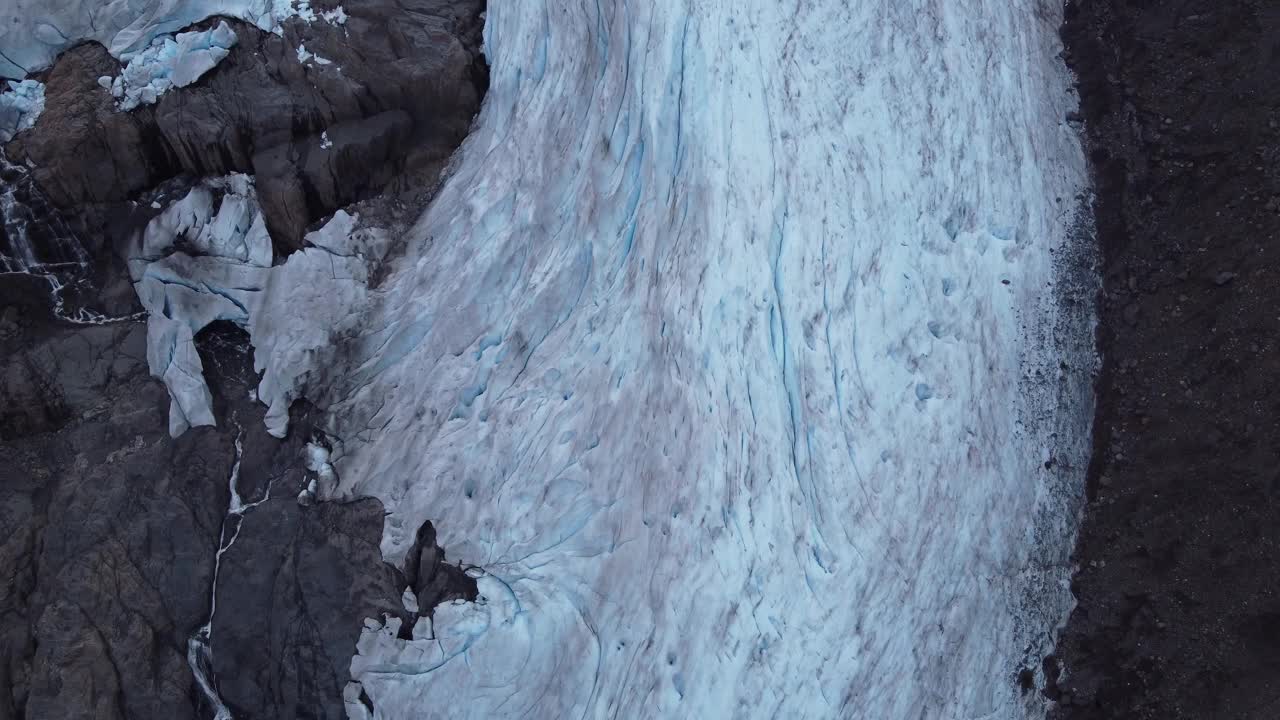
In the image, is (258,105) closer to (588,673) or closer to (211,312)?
(211,312)

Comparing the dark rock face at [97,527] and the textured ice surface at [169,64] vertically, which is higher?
the textured ice surface at [169,64]

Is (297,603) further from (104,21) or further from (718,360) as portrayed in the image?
(104,21)

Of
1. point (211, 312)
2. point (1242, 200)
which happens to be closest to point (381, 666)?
point (211, 312)

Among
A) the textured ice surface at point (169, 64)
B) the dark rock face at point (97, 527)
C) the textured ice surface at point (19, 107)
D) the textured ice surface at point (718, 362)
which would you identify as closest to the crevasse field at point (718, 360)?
the textured ice surface at point (718, 362)

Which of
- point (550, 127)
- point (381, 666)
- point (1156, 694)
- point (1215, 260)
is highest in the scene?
point (550, 127)

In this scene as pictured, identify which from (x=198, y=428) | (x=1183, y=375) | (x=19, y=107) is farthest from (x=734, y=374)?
(x=19, y=107)

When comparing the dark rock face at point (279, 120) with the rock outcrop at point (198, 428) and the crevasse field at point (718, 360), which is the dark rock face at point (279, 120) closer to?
the rock outcrop at point (198, 428)
